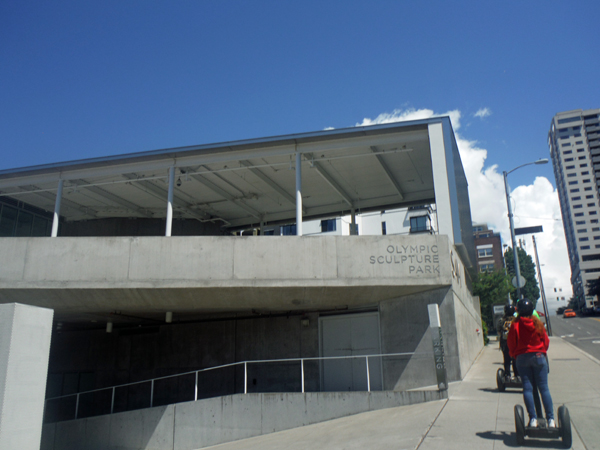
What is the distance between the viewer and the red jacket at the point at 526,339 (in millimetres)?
5988

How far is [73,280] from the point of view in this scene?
44.0 feet

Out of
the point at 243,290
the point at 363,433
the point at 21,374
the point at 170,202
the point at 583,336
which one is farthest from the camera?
the point at 583,336

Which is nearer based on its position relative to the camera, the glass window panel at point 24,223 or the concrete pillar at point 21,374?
the concrete pillar at point 21,374

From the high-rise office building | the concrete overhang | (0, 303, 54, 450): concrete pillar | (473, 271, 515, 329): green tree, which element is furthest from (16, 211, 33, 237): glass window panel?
the high-rise office building

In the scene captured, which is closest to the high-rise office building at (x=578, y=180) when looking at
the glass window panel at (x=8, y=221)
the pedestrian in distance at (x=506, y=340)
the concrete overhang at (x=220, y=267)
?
the concrete overhang at (x=220, y=267)

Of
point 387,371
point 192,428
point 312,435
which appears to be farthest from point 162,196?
point 312,435

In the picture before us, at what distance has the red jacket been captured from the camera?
599 centimetres

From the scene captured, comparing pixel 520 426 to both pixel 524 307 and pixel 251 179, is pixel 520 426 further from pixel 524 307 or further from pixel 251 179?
pixel 251 179

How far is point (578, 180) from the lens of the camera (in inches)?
6019

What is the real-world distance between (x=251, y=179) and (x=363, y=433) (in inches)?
512

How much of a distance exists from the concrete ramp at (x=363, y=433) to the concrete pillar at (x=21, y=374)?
423 centimetres

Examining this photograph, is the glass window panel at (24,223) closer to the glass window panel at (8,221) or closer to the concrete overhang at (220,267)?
the glass window panel at (8,221)

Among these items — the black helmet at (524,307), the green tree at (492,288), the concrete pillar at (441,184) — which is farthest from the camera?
the green tree at (492,288)

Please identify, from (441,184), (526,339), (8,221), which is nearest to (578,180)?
(441,184)
